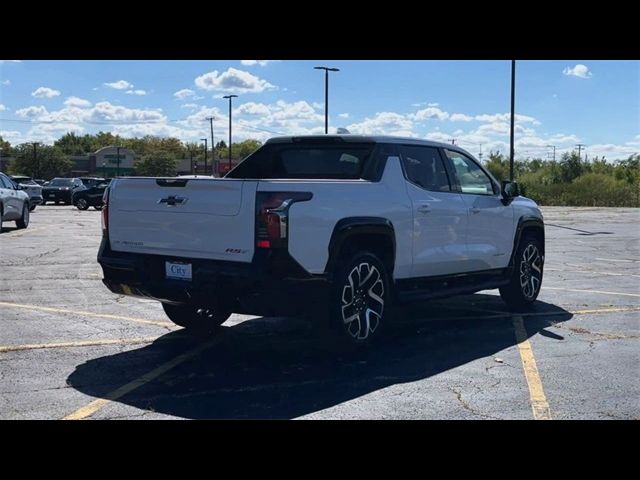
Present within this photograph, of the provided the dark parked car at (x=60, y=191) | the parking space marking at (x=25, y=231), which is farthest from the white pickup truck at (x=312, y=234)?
the dark parked car at (x=60, y=191)

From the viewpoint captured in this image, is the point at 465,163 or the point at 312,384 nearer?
the point at 312,384

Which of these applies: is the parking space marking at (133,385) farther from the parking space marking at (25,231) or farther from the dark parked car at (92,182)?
the dark parked car at (92,182)

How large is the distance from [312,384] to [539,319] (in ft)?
12.7

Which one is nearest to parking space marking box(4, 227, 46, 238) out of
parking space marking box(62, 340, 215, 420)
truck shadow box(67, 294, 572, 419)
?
truck shadow box(67, 294, 572, 419)

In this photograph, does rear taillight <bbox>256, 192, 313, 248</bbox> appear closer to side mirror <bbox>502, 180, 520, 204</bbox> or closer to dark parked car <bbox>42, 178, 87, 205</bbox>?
side mirror <bbox>502, 180, 520, 204</bbox>

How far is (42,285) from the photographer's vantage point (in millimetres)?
10570

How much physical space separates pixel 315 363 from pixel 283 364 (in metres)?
0.28

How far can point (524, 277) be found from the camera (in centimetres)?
926

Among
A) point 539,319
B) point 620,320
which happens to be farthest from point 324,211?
point 620,320

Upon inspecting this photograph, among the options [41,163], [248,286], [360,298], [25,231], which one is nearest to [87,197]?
[25,231]

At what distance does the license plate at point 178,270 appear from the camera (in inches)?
249

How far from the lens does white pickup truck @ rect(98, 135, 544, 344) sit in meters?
6.05

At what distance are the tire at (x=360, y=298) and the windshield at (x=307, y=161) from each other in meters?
1.12
